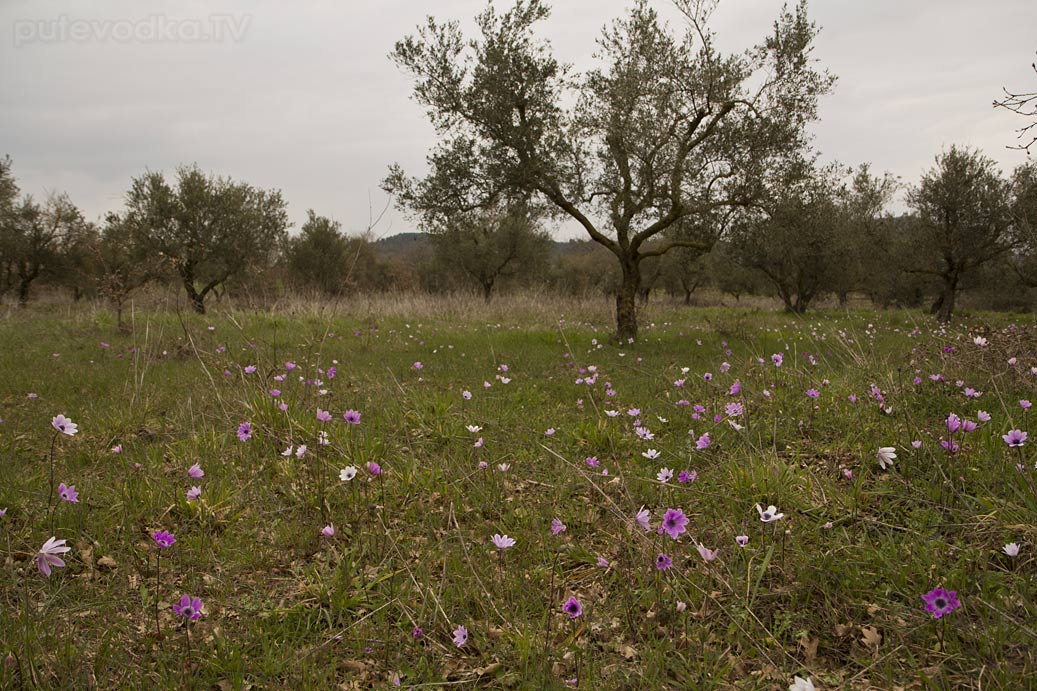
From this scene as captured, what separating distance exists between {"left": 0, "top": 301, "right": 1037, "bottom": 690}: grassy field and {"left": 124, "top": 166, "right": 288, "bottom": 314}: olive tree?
70.0ft

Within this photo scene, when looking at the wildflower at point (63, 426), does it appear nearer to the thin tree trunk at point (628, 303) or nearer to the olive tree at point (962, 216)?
the thin tree trunk at point (628, 303)

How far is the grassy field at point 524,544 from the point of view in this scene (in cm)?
221

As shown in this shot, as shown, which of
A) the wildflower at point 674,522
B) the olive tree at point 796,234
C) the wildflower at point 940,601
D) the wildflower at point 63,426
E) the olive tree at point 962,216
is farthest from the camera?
the olive tree at point 962,216

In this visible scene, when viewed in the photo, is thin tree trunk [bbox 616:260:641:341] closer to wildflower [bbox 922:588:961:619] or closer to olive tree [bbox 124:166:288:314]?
wildflower [bbox 922:588:961:619]

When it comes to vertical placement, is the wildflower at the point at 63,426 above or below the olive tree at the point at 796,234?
below

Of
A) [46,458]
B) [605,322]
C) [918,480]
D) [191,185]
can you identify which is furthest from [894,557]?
[191,185]

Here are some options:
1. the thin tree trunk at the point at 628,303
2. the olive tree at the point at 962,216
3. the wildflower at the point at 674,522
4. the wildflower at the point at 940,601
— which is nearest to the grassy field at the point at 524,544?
the wildflower at the point at 674,522

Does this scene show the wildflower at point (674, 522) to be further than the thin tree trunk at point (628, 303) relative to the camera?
No

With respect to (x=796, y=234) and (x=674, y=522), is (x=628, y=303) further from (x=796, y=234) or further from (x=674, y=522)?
(x=796, y=234)

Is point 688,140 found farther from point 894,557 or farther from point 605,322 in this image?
point 894,557

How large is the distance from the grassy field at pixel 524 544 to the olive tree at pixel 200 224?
70.0 ft

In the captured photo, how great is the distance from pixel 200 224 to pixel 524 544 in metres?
27.7

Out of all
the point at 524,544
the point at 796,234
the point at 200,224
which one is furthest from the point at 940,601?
the point at 200,224

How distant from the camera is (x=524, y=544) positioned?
330cm
